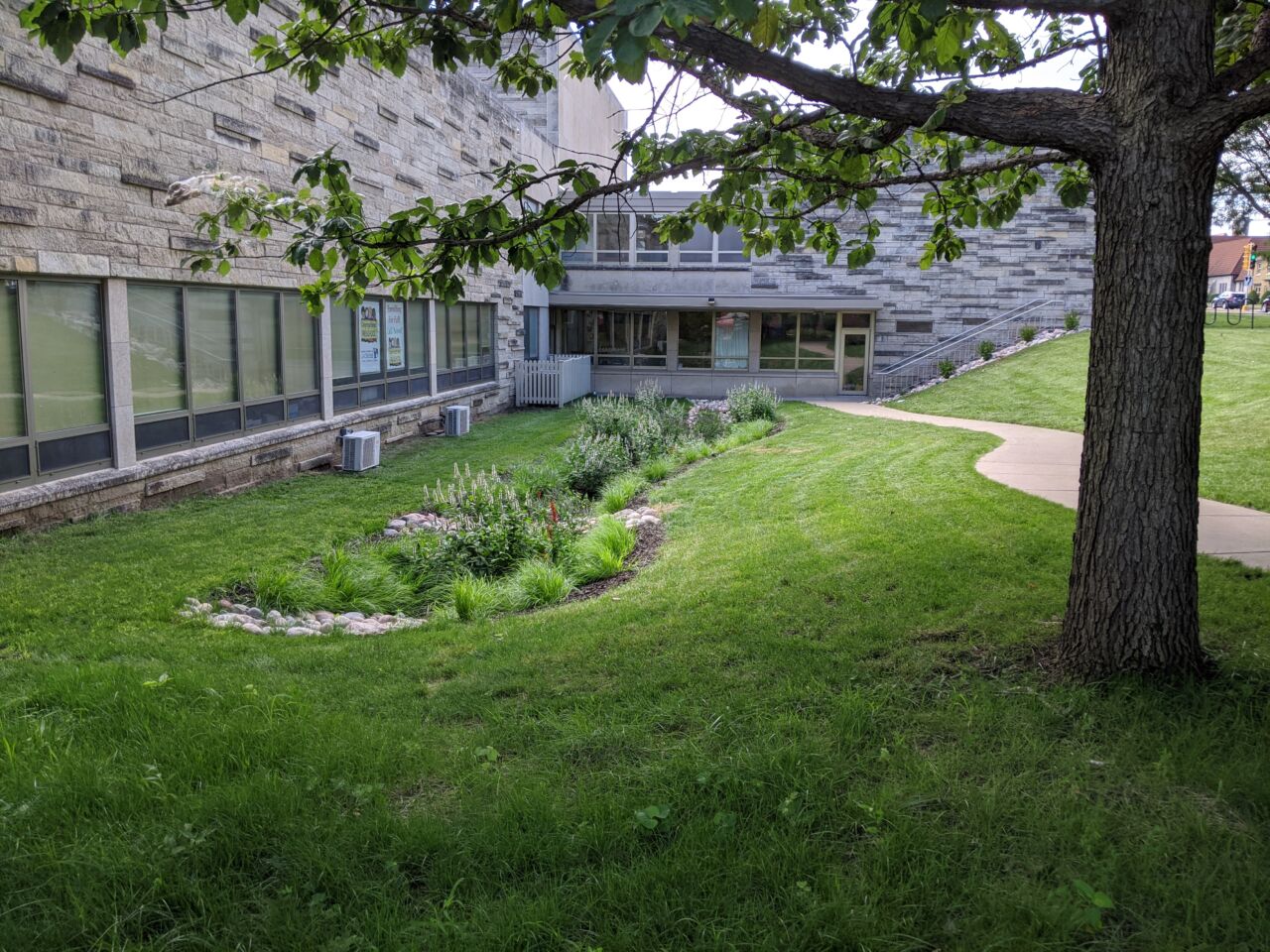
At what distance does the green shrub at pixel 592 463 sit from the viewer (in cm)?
1185

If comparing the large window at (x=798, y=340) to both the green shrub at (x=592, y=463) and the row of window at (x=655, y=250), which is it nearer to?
the row of window at (x=655, y=250)

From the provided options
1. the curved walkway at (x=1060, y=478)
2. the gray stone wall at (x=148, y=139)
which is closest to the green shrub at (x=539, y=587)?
the gray stone wall at (x=148, y=139)

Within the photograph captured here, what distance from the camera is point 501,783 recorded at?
348cm

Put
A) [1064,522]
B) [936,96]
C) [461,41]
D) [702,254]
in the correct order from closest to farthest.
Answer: [936,96] → [461,41] → [1064,522] → [702,254]

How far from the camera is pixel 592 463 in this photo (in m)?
12.0

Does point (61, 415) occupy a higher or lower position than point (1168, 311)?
lower

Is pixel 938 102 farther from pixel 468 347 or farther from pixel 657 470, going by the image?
pixel 468 347

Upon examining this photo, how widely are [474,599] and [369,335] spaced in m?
9.64

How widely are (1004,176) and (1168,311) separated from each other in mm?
2898

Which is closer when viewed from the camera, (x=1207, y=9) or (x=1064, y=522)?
(x=1207, y=9)

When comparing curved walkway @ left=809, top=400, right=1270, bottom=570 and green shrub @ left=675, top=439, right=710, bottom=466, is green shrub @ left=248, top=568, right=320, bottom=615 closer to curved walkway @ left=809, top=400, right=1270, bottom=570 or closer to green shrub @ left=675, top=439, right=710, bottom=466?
curved walkway @ left=809, top=400, right=1270, bottom=570

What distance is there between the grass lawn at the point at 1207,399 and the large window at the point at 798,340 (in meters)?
4.65

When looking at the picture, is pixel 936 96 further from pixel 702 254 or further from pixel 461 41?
pixel 702 254

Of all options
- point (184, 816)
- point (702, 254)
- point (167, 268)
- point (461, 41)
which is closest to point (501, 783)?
point (184, 816)
